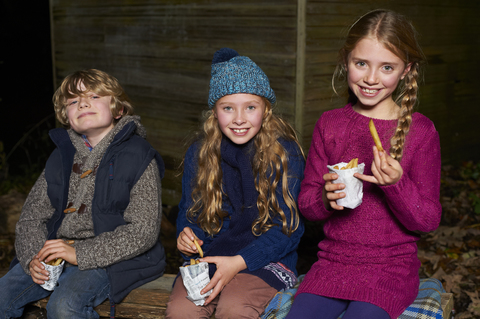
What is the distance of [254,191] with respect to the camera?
2.79m

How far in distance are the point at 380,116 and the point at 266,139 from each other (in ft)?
2.16

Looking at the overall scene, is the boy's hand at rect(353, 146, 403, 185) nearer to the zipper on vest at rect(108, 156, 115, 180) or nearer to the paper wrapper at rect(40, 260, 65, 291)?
the zipper on vest at rect(108, 156, 115, 180)

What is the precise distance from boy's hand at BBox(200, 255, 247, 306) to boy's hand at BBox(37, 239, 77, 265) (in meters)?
0.77

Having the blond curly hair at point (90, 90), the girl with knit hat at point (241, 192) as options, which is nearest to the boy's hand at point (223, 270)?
the girl with knit hat at point (241, 192)

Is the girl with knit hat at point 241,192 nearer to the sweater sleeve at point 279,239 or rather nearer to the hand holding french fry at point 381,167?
the sweater sleeve at point 279,239

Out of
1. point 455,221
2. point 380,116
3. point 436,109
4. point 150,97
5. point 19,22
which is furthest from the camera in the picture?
point 19,22

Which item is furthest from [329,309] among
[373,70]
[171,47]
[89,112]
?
[171,47]

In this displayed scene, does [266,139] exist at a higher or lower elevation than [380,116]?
lower

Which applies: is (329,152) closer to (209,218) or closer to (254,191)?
(254,191)

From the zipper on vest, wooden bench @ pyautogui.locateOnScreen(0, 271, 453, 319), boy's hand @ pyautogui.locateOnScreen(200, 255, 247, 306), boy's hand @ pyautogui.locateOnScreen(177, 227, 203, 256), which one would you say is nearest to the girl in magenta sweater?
boy's hand @ pyautogui.locateOnScreen(200, 255, 247, 306)

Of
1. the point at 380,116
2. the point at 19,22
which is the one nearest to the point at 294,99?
the point at 380,116

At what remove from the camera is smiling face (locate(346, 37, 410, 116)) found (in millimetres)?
2338

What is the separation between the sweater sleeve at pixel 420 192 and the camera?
7.40 feet

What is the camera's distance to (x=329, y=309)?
2.37 meters
